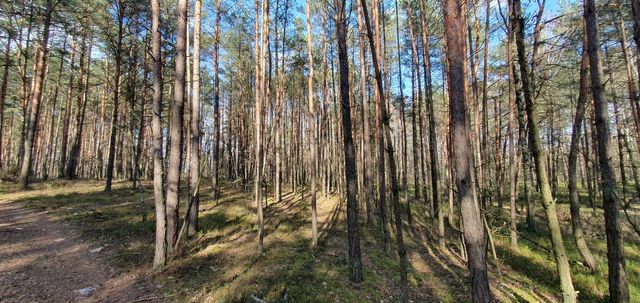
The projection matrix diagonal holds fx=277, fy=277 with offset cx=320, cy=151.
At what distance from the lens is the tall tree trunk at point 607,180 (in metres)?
5.73

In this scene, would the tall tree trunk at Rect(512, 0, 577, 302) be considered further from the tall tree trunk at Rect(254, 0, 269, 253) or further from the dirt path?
the dirt path

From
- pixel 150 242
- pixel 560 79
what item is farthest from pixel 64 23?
pixel 560 79

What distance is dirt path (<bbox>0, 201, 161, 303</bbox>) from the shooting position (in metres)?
5.76

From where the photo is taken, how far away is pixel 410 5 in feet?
45.5

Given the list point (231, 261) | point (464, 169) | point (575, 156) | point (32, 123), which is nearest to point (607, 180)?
point (464, 169)

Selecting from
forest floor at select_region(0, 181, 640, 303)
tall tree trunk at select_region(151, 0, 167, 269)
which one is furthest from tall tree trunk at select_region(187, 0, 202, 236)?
tall tree trunk at select_region(151, 0, 167, 269)

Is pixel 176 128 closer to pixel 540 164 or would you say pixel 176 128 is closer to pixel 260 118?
pixel 260 118

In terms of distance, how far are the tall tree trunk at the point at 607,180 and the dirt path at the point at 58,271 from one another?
9660 mm

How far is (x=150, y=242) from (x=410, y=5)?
599 inches

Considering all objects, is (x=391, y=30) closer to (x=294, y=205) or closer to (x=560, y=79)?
(x=294, y=205)

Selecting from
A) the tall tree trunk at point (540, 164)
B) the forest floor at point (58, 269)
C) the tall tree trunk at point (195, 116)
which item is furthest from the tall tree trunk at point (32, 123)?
the tall tree trunk at point (540, 164)

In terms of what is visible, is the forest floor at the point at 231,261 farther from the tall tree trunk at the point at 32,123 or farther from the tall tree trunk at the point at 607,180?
the tall tree trunk at the point at 607,180

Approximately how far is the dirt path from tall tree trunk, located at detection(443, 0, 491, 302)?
6202 mm

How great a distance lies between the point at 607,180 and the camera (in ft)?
18.8
